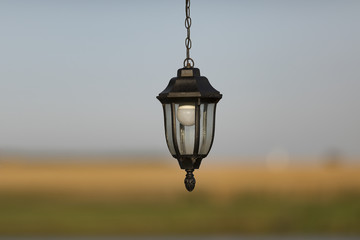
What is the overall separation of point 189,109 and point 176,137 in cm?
20

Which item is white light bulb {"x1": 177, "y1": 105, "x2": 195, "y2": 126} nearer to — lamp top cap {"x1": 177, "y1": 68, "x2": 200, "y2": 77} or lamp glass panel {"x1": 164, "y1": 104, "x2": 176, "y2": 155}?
lamp glass panel {"x1": 164, "y1": 104, "x2": 176, "y2": 155}

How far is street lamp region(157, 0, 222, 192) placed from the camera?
642cm

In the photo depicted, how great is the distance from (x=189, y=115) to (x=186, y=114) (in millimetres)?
20

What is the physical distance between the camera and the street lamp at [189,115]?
253 inches

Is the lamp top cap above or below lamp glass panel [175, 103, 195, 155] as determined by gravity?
above

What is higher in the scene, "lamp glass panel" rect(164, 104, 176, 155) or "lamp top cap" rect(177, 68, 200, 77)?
"lamp top cap" rect(177, 68, 200, 77)

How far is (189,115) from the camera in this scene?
21.1 feet

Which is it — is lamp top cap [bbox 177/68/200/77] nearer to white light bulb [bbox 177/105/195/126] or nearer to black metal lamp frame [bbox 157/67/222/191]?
black metal lamp frame [bbox 157/67/222/191]

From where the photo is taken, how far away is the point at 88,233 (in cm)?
2625

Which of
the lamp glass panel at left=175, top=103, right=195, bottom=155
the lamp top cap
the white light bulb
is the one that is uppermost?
the lamp top cap

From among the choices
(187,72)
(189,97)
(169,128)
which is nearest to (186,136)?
(169,128)

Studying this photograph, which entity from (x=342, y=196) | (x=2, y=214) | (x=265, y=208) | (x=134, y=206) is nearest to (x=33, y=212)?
(x=2, y=214)

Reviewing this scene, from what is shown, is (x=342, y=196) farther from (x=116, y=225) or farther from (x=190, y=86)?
(x=190, y=86)

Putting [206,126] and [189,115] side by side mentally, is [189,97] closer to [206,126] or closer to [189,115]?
[189,115]
